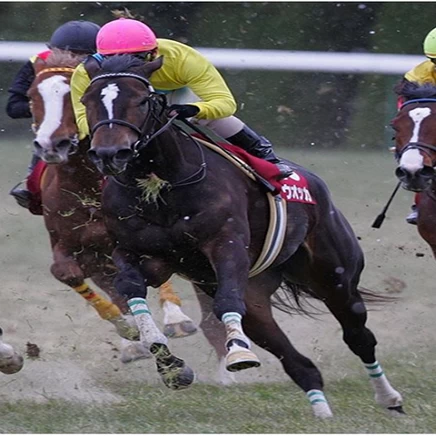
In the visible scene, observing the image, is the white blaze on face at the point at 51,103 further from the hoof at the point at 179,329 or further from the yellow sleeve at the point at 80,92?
the hoof at the point at 179,329

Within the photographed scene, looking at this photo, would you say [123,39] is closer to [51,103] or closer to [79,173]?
[51,103]

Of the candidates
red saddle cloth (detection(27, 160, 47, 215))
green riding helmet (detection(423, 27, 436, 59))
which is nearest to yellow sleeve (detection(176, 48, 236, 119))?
green riding helmet (detection(423, 27, 436, 59))

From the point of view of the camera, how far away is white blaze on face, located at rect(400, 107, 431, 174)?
533cm

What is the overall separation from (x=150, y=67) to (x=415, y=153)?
1429mm

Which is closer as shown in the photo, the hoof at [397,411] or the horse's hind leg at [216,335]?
the hoof at [397,411]

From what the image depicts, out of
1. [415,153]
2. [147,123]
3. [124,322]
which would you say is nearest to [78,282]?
[124,322]

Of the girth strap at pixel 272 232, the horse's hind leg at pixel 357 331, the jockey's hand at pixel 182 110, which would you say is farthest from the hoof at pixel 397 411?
the jockey's hand at pixel 182 110

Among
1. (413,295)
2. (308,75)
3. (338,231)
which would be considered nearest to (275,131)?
(308,75)

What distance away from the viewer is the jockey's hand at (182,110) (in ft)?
16.1

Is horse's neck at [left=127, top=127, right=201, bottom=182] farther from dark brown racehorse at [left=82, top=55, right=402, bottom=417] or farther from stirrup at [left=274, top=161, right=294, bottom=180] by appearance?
stirrup at [left=274, top=161, right=294, bottom=180]

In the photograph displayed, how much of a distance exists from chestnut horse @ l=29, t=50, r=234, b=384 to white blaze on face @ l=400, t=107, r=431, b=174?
5.12 feet

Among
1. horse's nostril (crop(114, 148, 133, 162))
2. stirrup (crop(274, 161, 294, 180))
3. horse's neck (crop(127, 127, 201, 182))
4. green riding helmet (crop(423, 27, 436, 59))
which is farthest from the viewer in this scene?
green riding helmet (crop(423, 27, 436, 59))

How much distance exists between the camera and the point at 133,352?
6.25 meters

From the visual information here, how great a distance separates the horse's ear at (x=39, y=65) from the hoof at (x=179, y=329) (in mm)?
1666
